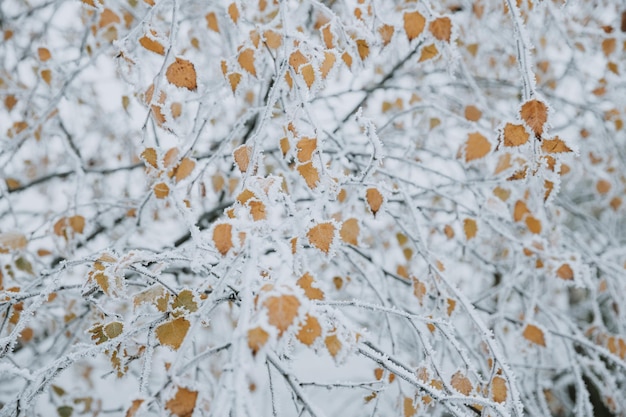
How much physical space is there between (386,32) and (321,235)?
613 millimetres

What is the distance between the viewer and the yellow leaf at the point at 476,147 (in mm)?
1442

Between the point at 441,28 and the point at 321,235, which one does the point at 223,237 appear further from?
the point at 441,28

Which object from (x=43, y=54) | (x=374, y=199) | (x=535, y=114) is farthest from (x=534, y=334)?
(x=43, y=54)

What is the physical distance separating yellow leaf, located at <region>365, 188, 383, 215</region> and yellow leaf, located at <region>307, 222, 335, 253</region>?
9.7 inches

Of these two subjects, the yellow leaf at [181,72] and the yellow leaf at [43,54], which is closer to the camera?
the yellow leaf at [181,72]

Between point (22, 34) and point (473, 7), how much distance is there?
2.63 metres

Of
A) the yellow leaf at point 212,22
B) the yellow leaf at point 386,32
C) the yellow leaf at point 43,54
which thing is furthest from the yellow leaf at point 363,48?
the yellow leaf at point 43,54

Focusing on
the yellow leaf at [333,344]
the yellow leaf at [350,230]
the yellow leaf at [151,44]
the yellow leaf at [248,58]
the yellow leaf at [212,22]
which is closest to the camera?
the yellow leaf at [333,344]

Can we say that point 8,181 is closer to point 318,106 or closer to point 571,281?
point 318,106

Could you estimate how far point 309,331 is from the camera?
0.76 m

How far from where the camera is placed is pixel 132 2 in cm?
218

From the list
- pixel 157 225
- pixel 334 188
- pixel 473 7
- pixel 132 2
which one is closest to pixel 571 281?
pixel 334 188

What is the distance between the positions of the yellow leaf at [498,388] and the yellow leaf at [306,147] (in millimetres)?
705

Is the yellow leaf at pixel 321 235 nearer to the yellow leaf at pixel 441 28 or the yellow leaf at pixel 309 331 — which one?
the yellow leaf at pixel 309 331
